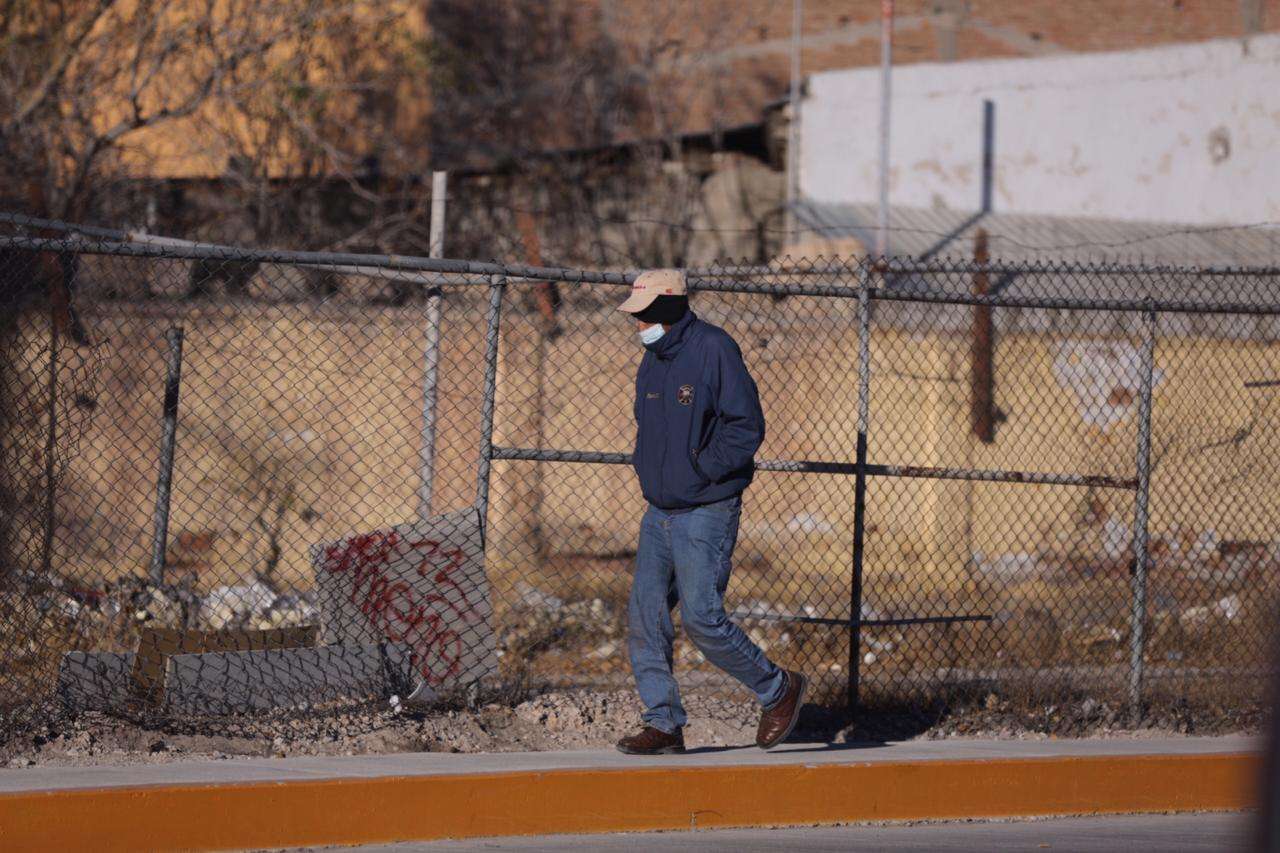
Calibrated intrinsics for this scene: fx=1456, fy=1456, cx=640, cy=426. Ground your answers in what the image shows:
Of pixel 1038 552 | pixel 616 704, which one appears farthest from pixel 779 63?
pixel 616 704

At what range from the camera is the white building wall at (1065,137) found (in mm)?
17938

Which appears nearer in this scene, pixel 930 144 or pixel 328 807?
pixel 328 807

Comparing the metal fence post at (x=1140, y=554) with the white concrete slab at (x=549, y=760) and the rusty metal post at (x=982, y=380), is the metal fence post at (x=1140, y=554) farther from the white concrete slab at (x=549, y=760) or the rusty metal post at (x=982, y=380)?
the rusty metal post at (x=982, y=380)

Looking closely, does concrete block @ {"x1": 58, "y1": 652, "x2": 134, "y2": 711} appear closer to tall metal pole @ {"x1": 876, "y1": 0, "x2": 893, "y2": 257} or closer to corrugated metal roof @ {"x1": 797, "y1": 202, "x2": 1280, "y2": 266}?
corrugated metal roof @ {"x1": 797, "y1": 202, "x2": 1280, "y2": 266}

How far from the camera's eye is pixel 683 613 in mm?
5691

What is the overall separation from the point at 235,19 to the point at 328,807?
1100cm

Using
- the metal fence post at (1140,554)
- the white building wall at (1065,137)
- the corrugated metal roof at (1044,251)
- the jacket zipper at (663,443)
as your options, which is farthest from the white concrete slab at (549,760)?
the white building wall at (1065,137)

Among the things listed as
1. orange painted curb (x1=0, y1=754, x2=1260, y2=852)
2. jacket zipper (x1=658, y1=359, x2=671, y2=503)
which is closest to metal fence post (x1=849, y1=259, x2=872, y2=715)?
orange painted curb (x1=0, y1=754, x2=1260, y2=852)

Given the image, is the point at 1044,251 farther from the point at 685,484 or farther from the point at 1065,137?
the point at 685,484

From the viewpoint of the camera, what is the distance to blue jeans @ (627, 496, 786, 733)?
18.5 ft

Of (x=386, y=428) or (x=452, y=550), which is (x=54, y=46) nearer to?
(x=386, y=428)

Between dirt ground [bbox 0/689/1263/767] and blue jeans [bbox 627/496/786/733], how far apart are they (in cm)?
65

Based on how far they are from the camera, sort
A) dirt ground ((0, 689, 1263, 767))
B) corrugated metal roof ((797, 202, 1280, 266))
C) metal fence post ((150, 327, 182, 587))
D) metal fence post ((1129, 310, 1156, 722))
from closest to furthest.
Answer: dirt ground ((0, 689, 1263, 767)), metal fence post ((1129, 310, 1156, 722)), metal fence post ((150, 327, 182, 587)), corrugated metal roof ((797, 202, 1280, 266))

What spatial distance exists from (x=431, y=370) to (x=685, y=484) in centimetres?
245
